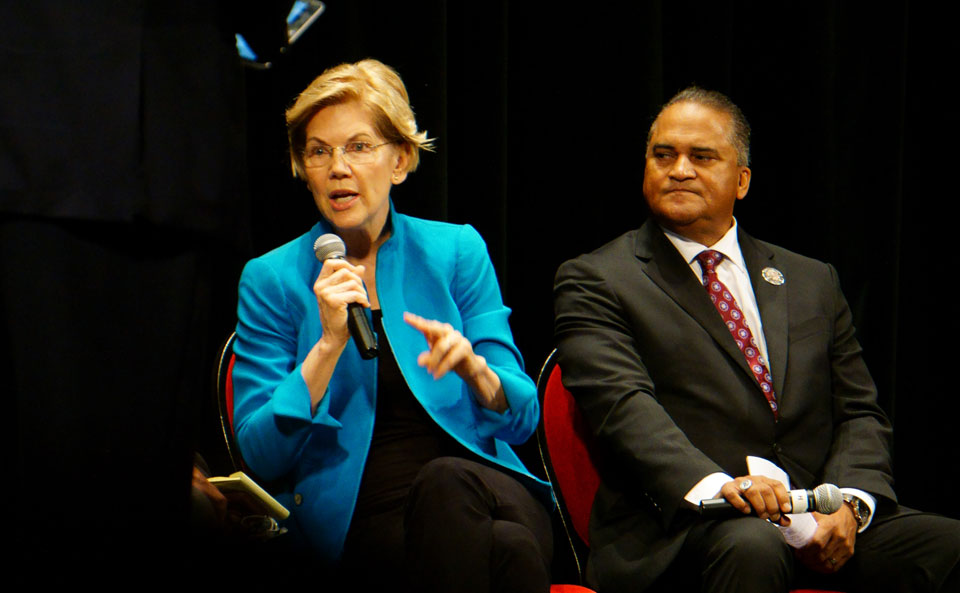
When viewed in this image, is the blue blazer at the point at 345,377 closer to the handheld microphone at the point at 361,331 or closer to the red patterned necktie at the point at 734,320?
the handheld microphone at the point at 361,331

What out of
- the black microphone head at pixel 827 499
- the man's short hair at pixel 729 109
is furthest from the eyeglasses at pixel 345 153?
the black microphone head at pixel 827 499

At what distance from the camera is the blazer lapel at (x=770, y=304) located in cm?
236

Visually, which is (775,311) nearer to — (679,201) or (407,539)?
(679,201)

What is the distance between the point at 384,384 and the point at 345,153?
0.52 metres

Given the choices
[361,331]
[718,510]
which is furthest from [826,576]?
[361,331]

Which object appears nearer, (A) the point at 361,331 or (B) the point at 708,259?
(A) the point at 361,331

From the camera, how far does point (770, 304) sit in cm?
245

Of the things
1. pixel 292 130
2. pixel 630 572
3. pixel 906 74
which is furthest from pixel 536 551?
pixel 906 74

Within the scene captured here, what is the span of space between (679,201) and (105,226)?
1.67 meters

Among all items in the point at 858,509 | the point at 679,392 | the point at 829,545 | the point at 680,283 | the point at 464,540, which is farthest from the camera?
the point at 680,283

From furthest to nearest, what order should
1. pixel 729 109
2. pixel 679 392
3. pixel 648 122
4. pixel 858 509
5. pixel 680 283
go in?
pixel 648 122
pixel 729 109
pixel 680 283
pixel 679 392
pixel 858 509

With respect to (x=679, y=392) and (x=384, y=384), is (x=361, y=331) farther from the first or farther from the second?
(x=679, y=392)

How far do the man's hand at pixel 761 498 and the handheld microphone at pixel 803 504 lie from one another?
1cm

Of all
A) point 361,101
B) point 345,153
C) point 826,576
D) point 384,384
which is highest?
point 361,101
